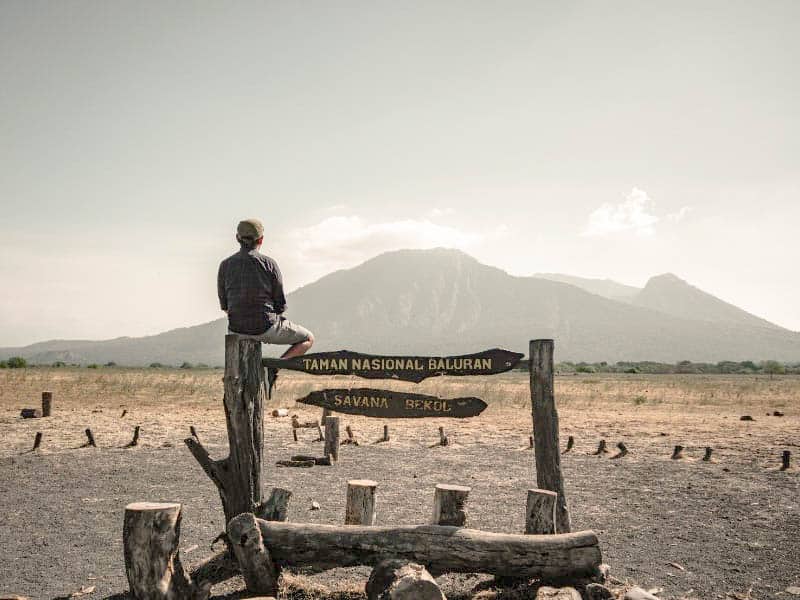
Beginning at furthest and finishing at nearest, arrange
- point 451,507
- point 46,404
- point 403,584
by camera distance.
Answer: point 46,404
point 451,507
point 403,584

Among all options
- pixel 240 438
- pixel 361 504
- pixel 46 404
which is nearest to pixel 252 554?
pixel 240 438

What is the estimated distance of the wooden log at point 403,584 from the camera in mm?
4316

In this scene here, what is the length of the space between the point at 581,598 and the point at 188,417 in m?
17.1

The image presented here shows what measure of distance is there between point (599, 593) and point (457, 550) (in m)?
1.20

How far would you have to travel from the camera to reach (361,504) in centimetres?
600

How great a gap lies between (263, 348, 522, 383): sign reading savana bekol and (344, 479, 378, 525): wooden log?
1184 millimetres

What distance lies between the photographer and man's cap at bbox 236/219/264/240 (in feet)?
19.9

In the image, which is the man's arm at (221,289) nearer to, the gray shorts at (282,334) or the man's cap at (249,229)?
the gray shorts at (282,334)

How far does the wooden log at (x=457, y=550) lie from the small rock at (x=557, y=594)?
0.25 metres

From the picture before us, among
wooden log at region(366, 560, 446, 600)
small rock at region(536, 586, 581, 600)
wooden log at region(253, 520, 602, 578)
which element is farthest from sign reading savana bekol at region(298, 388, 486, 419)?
small rock at region(536, 586, 581, 600)

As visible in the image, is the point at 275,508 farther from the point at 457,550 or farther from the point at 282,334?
the point at 457,550

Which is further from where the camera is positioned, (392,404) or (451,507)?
(392,404)

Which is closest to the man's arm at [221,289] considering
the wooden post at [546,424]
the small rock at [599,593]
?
the wooden post at [546,424]

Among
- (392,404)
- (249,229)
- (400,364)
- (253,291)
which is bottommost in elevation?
(392,404)
